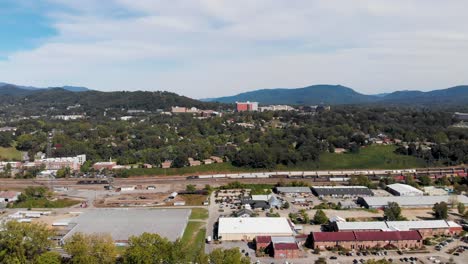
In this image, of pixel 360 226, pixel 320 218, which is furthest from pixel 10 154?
pixel 360 226

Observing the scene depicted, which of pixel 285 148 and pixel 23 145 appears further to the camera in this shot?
pixel 23 145

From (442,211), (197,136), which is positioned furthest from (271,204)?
(197,136)

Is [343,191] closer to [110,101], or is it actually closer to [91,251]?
[91,251]

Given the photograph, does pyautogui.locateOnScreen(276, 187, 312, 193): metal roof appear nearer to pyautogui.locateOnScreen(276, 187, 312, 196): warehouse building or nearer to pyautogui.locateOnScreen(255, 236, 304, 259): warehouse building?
pyautogui.locateOnScreen(276, 187, 312, 196): warehouse building

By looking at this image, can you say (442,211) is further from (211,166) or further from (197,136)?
(197,136)

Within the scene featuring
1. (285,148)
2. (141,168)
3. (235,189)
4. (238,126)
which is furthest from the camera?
(238,126)
